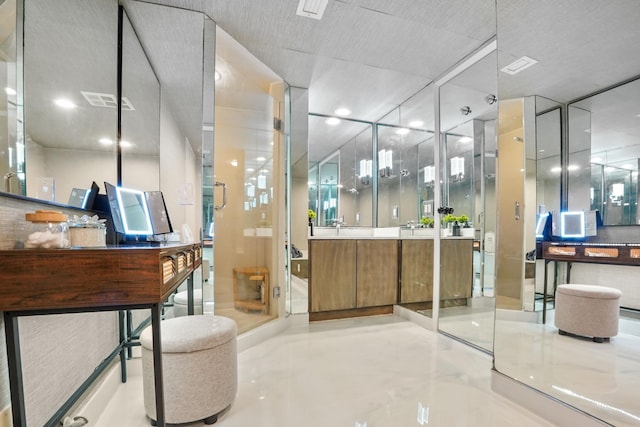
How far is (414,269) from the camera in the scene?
11.9 ft

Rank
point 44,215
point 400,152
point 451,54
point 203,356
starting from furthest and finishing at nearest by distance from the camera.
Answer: point 400,152 → point 451,54 → point 203,356 → point 44,215

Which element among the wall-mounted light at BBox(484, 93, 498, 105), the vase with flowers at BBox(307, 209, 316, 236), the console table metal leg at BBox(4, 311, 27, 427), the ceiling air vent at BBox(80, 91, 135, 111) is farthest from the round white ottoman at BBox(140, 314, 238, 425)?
the wall-mounted light at BBox(484, 93, 498, 105)

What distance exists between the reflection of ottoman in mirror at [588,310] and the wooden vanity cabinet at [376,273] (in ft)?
5.46

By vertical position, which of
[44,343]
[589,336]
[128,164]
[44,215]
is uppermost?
[128,164]

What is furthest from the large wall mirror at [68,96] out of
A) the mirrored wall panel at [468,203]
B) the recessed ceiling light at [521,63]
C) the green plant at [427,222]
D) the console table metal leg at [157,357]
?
the green plant at [427,222]

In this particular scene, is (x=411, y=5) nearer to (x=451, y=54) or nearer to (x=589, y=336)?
(x=451, y=54)

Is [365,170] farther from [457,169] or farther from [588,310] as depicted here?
[588,310]

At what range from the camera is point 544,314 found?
2.31 m

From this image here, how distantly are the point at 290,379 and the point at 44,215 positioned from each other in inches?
66.8

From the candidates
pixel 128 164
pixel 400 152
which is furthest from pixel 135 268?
pixel 400 152

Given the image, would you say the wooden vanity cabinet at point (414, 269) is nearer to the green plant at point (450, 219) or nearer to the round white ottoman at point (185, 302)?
the green plant at point (450, 219)

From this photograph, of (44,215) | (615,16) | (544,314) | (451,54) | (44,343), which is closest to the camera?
(44,215)

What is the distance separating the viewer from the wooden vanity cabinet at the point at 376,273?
349 cm

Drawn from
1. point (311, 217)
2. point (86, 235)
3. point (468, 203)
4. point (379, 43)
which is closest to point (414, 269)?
point (468, 203)
